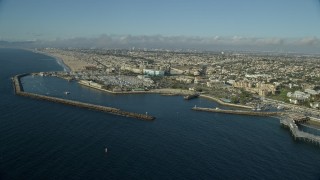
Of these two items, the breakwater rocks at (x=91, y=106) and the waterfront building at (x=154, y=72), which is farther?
the waterfront building at (x=154, y=72)

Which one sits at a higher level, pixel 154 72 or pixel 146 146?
pixel 146 146

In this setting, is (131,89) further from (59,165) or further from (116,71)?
(59,165)

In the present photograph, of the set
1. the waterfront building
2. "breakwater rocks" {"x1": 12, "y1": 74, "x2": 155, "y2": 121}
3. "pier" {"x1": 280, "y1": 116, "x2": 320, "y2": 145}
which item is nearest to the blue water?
"pier" {"x1": 280, "y1": 116, "x2": 320, "y2": 145}

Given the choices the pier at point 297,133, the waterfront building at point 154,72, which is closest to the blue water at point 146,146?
the pier at point 297,133

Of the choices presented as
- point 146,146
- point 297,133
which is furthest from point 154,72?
point 146,146

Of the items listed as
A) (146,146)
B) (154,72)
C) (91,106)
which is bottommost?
(154,72)

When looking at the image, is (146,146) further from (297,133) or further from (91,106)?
(91,106)

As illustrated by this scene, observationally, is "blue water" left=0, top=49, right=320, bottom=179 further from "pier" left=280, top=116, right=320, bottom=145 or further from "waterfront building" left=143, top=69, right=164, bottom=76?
"waterfront building" left=143, top=69, right=164, bottom=76

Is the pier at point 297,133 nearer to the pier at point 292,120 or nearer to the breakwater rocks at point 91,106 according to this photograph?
the pier at point 292,120
